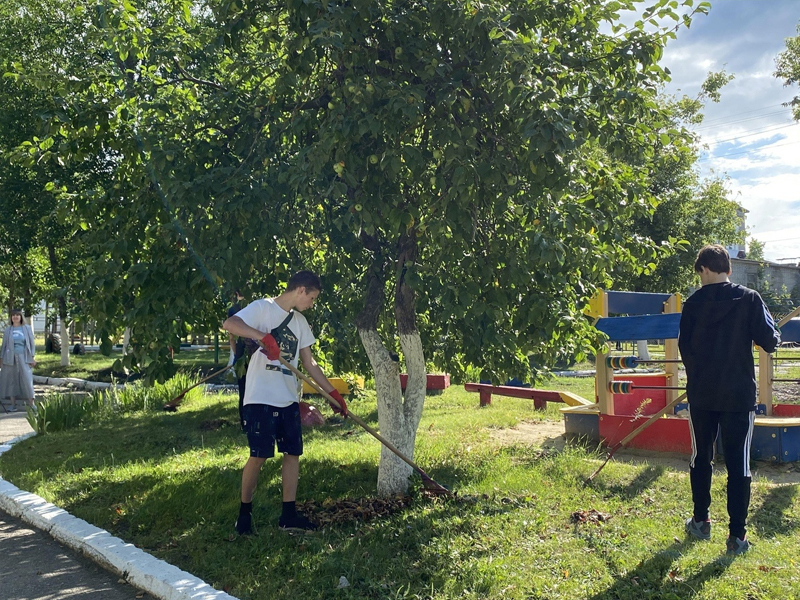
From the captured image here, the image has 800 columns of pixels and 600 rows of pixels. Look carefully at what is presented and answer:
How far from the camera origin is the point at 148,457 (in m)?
7.38

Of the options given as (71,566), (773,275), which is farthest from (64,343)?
(773,275)

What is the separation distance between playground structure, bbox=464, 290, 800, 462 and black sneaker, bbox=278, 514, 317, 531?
9.59 ft

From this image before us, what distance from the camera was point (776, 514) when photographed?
4.94 m

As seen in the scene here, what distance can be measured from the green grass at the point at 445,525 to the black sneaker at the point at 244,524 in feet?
0.23

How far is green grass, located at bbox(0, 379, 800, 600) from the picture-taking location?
3725mm

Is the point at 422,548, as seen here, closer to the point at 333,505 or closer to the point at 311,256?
the point at 333,505

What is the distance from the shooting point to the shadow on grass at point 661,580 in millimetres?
3562

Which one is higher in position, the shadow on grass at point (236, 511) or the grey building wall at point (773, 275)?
the grey building wall at point (773, 275)

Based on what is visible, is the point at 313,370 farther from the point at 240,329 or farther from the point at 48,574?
the point at 48,574

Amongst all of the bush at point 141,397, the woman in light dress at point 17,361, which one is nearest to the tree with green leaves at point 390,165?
the bush at point 141,397

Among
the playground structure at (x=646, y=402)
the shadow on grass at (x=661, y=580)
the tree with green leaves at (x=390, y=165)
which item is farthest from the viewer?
the playground structure at (x=646, y=402)

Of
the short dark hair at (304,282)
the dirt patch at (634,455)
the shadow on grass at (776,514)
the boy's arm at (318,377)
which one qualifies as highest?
the short dark hair at (304,282)

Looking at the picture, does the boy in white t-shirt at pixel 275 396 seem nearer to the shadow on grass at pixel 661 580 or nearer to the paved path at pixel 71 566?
the paved path at pixel 71 566

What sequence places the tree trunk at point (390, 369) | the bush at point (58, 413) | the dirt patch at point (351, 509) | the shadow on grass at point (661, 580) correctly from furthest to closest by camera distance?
the bush at point (58, 413), the tree trunk at point (390, 369), the dirt patch at point (351, 509), the shadow on grass at point (661, 580)
